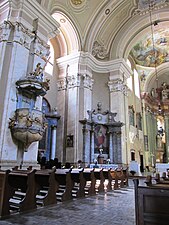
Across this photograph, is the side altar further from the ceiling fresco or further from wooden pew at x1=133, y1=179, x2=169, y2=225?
wooden pew at x1=133, y1=179, x2=169, y2=225

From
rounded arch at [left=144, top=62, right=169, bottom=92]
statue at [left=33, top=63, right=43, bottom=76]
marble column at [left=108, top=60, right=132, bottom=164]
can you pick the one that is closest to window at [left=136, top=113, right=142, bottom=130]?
rounded arch at [left=144, top=62, right=169, bottom=92]

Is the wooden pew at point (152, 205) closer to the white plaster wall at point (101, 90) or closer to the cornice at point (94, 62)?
the white plaster wall at point (101, 90)

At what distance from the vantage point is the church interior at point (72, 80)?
737cm

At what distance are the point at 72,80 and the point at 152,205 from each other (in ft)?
36.4

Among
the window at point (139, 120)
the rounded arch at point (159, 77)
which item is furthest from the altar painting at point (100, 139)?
the rounded arch at point (159, 77)

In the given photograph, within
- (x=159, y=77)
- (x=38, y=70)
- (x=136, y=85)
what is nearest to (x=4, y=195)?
(x=38, y=70)

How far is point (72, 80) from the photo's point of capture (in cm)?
1286

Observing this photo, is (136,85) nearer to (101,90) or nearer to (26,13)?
(101,90)

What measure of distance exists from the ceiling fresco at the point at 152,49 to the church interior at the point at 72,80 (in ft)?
0.45

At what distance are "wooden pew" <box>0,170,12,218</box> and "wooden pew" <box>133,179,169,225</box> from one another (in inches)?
85.9

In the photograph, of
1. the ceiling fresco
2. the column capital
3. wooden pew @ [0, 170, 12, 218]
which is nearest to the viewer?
wooden pew @ [0, 170, 12, 218]

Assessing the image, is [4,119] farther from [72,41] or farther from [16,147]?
[72,41]

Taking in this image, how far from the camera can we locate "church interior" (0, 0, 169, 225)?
7367mm

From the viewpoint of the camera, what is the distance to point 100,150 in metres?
12.2
